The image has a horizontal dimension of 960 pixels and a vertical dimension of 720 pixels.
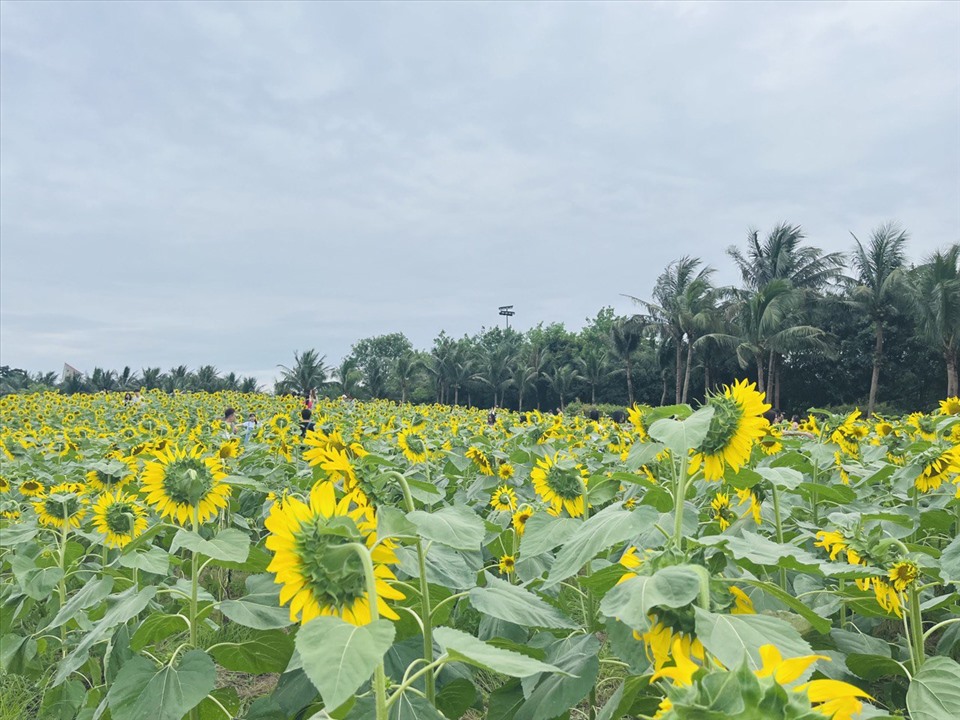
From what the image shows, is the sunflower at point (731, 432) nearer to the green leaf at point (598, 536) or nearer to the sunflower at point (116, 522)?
the green leaf at point (598, 536)

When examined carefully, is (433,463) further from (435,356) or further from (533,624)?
(435,356)

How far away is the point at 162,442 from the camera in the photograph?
399cm

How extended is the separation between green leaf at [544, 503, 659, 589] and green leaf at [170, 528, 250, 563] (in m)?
0.69

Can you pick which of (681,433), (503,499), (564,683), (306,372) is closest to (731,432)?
(681,433)

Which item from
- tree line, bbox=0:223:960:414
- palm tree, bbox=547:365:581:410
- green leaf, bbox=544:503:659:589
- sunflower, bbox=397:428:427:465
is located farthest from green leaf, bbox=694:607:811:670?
palm tree, bbox=547:365:581:410

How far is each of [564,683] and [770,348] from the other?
36469mm

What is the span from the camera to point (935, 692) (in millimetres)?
1182

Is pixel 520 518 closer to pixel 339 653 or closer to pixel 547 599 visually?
pixel 547 599

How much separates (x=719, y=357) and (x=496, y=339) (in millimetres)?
31475

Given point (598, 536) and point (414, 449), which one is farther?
point (414, 449)

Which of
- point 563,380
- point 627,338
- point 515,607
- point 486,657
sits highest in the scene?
point 627,338

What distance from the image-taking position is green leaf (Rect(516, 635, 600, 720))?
1198mm

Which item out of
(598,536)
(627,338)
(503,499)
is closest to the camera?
(598,536)

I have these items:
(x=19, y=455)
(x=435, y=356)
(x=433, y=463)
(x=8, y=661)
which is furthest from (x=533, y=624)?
(x=435, y=356)
